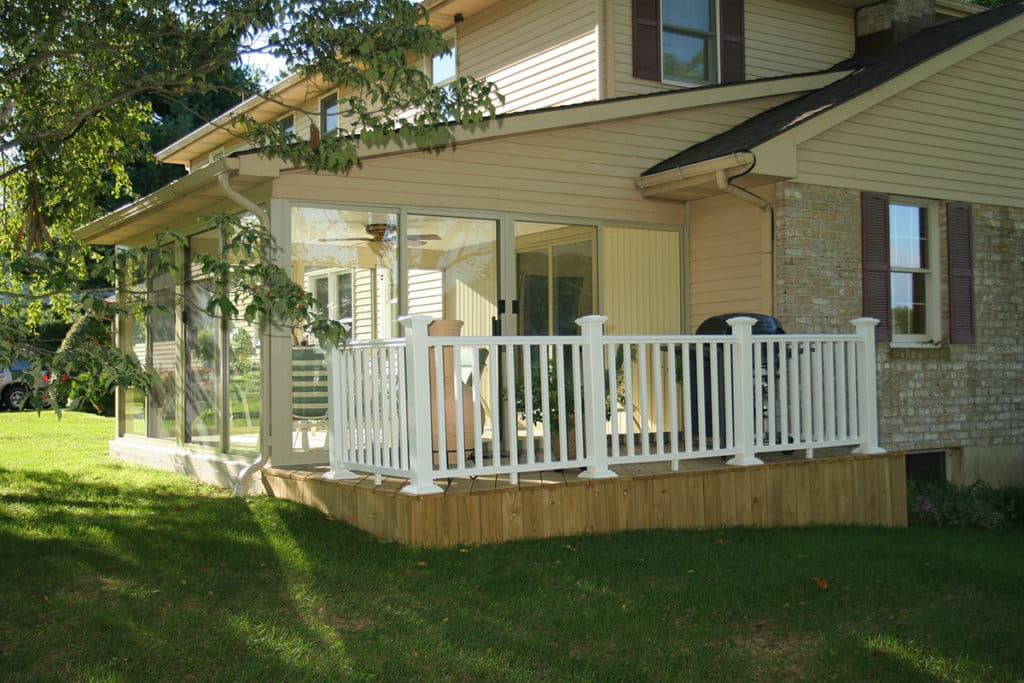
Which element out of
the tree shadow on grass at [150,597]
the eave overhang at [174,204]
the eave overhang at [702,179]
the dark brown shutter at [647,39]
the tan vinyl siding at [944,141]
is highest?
the dark brown shutter at [647,39]

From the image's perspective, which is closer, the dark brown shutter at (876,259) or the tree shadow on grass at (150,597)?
the tree shadow on grass at (150,597)

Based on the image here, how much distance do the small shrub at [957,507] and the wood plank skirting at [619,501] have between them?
0.98m

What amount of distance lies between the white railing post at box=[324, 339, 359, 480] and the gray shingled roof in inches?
153

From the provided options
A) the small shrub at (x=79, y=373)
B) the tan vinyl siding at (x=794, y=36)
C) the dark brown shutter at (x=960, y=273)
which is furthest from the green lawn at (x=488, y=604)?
the tan vinyl siding at (x=794, y=36)

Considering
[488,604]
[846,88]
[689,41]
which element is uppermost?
[689,41]

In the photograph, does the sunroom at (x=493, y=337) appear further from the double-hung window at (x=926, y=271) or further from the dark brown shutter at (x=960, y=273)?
the dark brown shutter at (x=960, y=273)

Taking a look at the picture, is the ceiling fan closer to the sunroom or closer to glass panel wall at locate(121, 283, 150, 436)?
the sunroom

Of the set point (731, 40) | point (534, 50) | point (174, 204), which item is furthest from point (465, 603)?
point (731, 40)

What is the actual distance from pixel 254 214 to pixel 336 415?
182 cm

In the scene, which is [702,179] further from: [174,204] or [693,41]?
[174,204]

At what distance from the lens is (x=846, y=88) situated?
9.96 metres

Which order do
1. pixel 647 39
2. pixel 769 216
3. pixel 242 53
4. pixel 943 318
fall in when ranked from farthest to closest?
pixel 647 39 < pixel 943 318 < pixel 769 216 < pixel 242 53

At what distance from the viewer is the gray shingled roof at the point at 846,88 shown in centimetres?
909

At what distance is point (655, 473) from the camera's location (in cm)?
696
